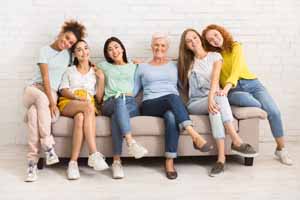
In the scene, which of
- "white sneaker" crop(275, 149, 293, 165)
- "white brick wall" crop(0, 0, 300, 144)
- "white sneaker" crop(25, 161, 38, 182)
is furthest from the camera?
"white brick wall" crop(0, 0, 300, 144)

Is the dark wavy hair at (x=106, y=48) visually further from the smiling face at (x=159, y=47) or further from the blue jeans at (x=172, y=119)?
the blue jeans at (x=172, y=119)

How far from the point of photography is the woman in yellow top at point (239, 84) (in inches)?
142

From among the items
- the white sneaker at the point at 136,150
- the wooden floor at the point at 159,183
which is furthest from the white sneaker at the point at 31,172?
the white sneaker at the point at 136,150

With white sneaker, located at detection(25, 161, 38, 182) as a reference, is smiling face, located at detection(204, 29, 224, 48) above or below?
above

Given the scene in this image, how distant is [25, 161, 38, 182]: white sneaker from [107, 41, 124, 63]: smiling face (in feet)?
3.36

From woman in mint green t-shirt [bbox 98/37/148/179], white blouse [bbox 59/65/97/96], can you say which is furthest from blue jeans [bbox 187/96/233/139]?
white blouse [bbox 59/65/97/96]

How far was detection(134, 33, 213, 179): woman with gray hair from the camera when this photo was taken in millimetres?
3295

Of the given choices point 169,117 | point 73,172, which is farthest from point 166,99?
point 73,172

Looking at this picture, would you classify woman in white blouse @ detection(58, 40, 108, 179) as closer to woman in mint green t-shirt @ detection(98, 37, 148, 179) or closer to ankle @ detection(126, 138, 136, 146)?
woman in mint green t-shirt @ detection(98, 37, 148, 179)

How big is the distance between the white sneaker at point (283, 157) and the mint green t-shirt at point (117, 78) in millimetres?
1230

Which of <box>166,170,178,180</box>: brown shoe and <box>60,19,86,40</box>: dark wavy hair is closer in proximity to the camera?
<box>166,170,178,180</box>: brown shoe

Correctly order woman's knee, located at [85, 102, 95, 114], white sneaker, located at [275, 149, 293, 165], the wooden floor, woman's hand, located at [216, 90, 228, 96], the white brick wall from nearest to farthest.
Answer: the wooden floor < woman's knee, located at [85, 102, 95, 114] < woman's hand, located at [216, 90, 228, 96] < white sneaker, located at [275, 149, 293, 165] < the white brick wall

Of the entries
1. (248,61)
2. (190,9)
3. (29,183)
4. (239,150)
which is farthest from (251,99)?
(29,183)

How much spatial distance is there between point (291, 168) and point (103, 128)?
1384mm
